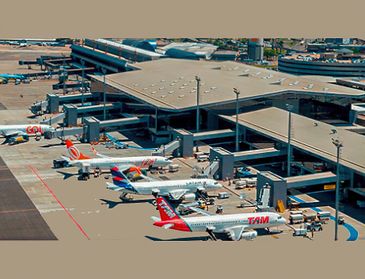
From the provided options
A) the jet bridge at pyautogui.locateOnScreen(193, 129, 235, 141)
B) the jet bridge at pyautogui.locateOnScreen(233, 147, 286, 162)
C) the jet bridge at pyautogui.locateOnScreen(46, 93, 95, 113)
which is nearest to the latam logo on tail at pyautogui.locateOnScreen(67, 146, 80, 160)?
the jet bridge at pyautogui.locateOnScreen(193, 129, 235, 141)

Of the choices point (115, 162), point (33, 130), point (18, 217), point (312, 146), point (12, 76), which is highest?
point (312, 146)

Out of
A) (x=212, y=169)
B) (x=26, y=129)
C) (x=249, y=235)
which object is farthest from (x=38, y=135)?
(x=249, y=235)

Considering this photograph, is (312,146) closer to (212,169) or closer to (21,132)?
(212,169)

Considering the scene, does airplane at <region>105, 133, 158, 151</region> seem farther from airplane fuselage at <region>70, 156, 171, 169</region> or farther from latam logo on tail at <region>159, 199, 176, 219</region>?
latam logo on tail at <region>159, 199, 176, 219</region>

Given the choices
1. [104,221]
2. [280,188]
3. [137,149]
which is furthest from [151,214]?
[137,149]

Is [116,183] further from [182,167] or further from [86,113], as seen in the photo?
[86,113]
